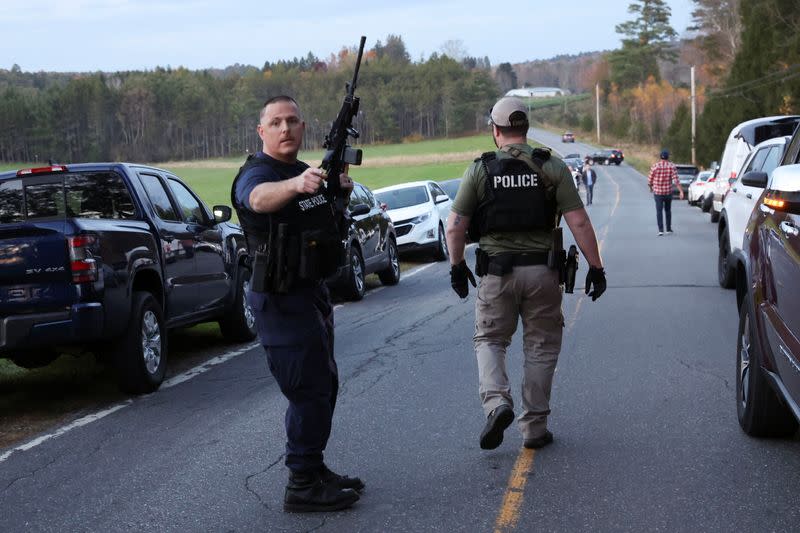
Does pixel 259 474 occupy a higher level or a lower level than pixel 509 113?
lower

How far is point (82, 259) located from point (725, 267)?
876 centimetres

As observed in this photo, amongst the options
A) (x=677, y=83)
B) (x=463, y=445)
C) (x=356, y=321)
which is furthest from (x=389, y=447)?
(x=677, y=83)

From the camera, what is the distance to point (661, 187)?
79.0 feet

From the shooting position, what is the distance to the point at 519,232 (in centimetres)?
581

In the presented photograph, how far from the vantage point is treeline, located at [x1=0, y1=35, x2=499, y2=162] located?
112 meters

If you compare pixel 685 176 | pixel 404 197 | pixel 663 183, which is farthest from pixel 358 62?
pixel 685 176

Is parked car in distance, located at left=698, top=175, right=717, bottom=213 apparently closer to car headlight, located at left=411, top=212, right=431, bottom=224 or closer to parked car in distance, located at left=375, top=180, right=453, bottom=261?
parked car in distance, located at left=375, top=180, right=453, bottom=261

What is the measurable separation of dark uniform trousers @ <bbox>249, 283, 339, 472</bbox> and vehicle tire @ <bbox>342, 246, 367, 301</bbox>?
928cm

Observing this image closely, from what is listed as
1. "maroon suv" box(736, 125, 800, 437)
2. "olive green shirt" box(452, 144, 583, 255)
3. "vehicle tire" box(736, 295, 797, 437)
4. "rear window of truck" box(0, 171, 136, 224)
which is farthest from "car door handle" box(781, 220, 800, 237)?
"rear window of truck" box(0, 171, 136, 224)

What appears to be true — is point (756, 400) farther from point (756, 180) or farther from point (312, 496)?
point (312, 496)

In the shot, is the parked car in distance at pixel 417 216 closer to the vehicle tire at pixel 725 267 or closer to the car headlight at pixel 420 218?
the car headlight at pixel 420 218

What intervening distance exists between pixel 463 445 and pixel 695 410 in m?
1.71

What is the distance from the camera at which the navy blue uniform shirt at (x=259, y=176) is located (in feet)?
15.9

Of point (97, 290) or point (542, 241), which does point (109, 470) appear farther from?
point (542, 241)
